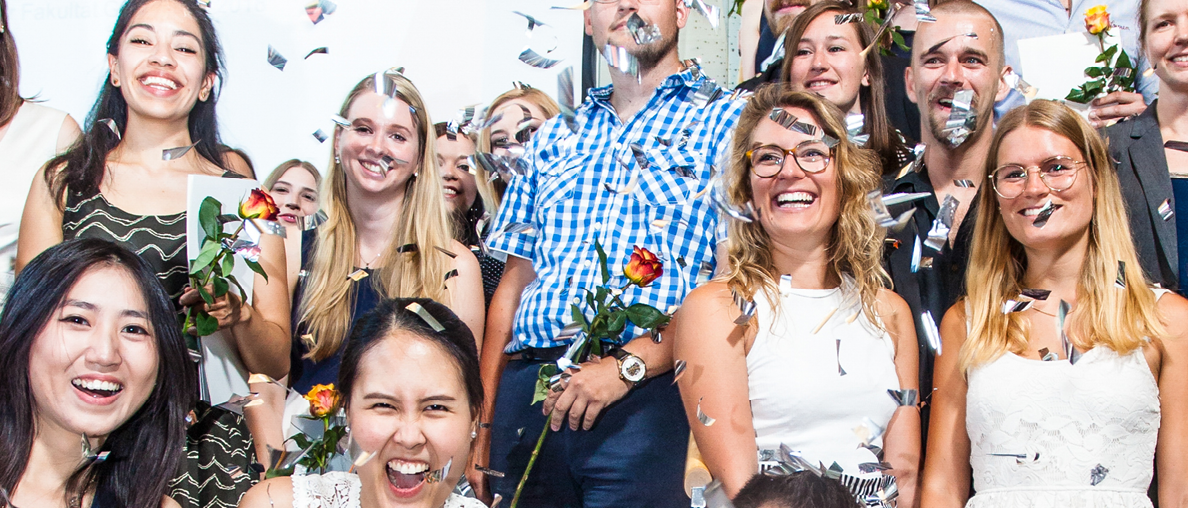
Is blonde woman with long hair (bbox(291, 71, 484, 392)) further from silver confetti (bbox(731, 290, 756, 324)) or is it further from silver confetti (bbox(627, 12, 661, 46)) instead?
Answer: silver confetti (bbox(731, 290, 756, 324))

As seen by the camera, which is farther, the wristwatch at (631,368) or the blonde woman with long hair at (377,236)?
the blonde woman with long hair at (377,236)

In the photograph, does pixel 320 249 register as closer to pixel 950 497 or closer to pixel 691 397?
pixel 691 397

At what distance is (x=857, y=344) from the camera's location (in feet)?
6.82

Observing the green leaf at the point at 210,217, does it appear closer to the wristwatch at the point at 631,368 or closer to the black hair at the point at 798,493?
the wristwatch at the point at 631,368

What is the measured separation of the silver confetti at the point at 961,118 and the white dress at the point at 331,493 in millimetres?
1274

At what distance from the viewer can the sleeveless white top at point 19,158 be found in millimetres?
2609

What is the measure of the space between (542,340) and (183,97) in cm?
97

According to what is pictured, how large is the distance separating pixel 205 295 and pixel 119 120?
63 centimetres

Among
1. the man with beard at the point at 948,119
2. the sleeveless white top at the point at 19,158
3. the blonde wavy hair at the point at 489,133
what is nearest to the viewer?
the man with beard at the point at 948,119

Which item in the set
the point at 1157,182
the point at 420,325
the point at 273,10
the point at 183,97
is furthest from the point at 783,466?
the point at 273,10

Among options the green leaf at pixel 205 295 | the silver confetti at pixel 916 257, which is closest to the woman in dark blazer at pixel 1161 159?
the silver confetti at pixel 916 257

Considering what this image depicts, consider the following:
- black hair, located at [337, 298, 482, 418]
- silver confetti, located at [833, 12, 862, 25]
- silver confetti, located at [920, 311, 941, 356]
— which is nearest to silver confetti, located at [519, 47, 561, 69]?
silver confetti, located at [833, 12, 862, 25]

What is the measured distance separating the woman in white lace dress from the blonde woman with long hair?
20.2 inches

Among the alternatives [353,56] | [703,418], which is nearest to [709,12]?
[703,418]
